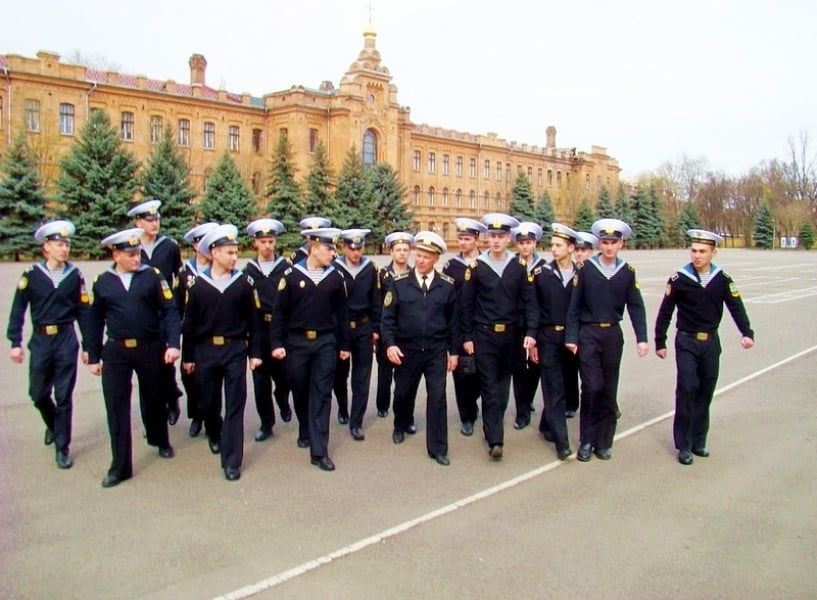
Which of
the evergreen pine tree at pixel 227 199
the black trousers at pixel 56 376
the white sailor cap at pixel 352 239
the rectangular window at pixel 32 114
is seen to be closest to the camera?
the black trousers at pixel 56 376

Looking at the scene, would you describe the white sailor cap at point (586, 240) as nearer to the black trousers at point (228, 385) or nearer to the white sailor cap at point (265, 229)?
the white sailor cap at point (265, 229)

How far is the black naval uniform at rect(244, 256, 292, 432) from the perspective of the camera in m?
7.19

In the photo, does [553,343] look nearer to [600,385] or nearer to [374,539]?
[600,385]

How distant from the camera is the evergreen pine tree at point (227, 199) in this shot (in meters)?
42.8

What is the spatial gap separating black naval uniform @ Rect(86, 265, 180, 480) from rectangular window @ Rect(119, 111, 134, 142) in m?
52.2

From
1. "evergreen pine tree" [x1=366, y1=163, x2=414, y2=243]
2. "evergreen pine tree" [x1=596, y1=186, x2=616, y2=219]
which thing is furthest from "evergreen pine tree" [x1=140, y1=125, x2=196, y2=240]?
"evergreen pine tree" [x1=596, y1=186, x2=616, y2=219]

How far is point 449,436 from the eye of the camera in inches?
294

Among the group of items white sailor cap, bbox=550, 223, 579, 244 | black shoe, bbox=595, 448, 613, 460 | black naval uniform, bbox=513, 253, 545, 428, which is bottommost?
black shoe, bbox=595, 448, 613, 460

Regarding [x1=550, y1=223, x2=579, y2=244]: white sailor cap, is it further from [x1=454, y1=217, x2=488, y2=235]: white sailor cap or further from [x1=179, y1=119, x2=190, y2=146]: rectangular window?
[x1=179, y1=119, x2=190, y2=146]: rectangular window

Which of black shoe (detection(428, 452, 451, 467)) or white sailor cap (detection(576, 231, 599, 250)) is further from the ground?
white sailor cap (detection(576, 231, 599, 250))

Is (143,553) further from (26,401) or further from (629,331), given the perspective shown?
(629,331)

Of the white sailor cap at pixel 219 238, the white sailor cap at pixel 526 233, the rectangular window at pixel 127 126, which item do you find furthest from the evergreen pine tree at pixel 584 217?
the white sailor cap at pixel 219 238

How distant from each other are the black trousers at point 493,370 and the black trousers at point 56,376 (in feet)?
12.2

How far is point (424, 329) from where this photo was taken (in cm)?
671
